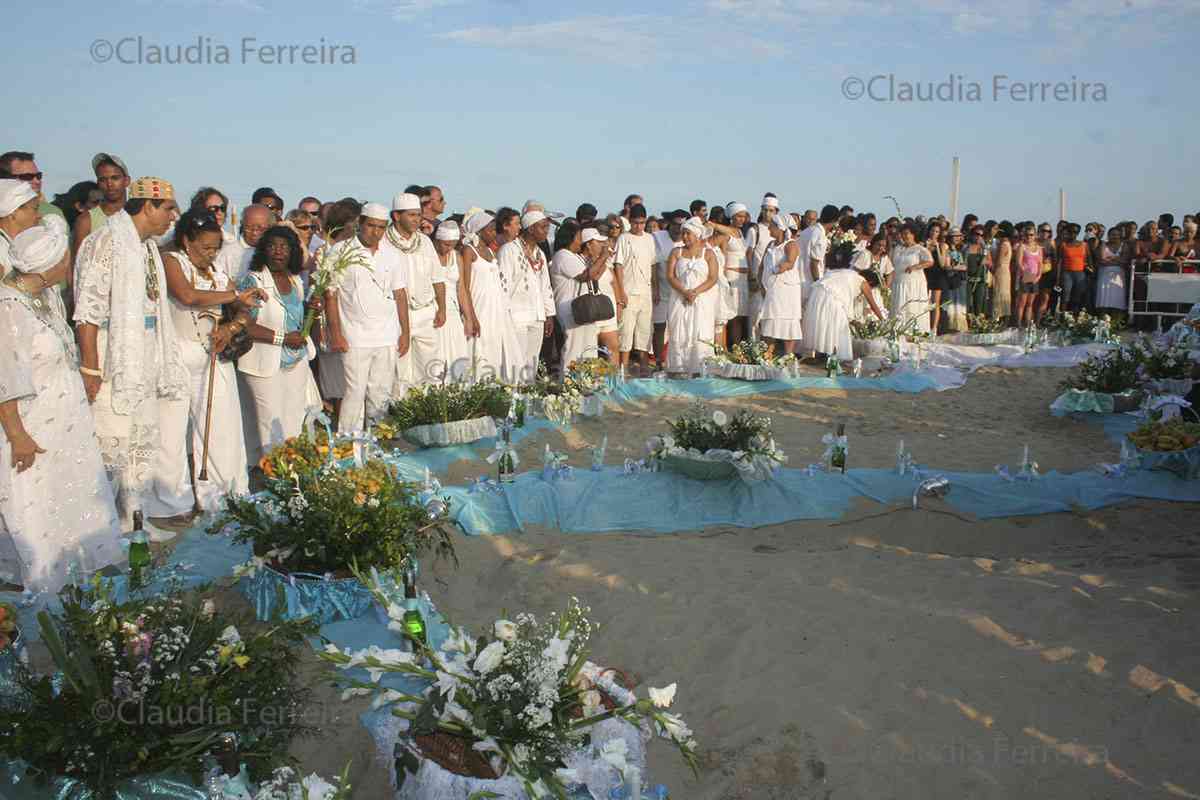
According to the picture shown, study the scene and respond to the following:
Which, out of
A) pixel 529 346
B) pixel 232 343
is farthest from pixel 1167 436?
pixel 232 343

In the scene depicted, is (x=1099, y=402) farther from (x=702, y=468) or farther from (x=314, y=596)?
(x=314, y=596)

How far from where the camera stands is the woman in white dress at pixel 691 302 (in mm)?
11531

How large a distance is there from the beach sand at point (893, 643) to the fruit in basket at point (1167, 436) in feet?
1.78

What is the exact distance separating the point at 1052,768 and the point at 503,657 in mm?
2053

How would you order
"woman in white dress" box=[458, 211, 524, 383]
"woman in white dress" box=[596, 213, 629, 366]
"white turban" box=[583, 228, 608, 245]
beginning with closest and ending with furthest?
1. "woman in white dress" box=[458, 211, 524, 383]
2. "white turban" box=[583, 228, 608, 245]
3. "woman in white dress" box=[596, 213, 629, 366]

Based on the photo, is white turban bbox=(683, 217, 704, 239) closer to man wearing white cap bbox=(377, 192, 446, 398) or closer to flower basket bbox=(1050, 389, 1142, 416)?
man wearing white cap bbox=(377, 192, 446, 398)

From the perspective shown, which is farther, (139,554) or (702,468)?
(702,468)

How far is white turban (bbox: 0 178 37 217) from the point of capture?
4.68 metres

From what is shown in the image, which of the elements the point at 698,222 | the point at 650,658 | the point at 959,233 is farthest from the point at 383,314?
A: the point at 959,233

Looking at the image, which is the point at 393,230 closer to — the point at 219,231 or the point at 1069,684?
the point at 219,231

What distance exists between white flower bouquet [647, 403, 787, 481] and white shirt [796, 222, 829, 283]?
229 inches

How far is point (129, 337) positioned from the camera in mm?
5332

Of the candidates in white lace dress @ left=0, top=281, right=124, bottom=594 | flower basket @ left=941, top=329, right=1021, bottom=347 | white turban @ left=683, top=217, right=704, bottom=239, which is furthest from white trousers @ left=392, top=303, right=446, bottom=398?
flower basket @ left=941, top=329, right=1021, bottom=347

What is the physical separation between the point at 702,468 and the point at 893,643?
2.62 metres
